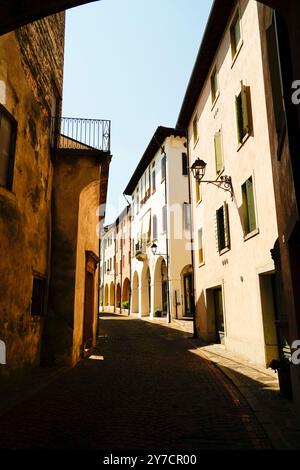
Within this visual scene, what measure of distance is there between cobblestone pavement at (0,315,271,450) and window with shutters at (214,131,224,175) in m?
7.00

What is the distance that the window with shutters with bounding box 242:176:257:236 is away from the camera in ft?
34.6

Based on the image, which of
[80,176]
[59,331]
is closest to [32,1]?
[80,176]

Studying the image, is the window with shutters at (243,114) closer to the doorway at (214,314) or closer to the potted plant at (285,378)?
the doorway at (214,314)

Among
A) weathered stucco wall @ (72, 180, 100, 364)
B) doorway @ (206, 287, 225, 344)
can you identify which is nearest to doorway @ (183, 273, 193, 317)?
doorway @ (206, 287, 225, 344)

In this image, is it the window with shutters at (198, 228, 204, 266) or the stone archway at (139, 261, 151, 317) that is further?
the stone archway at (139, 261, 151, 317)

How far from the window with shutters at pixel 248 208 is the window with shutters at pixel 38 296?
5.81 meters

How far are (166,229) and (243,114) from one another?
45.3 feet

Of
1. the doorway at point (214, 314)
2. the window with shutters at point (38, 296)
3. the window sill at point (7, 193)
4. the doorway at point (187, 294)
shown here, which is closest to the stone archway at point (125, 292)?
the doorway at point (187, 294)

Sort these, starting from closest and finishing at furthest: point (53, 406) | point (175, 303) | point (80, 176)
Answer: point (53, 406) → point (80, 176) → point (175, 303)

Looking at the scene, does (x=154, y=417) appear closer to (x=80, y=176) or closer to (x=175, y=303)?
(x=80, y=176)

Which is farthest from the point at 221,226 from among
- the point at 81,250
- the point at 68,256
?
the point at 68,256

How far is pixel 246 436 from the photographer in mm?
4461

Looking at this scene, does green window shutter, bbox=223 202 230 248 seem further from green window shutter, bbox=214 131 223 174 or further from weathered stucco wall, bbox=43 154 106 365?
weathered stucco wall, bbox=43 154 106 365

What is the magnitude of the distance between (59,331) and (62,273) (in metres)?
1.50
